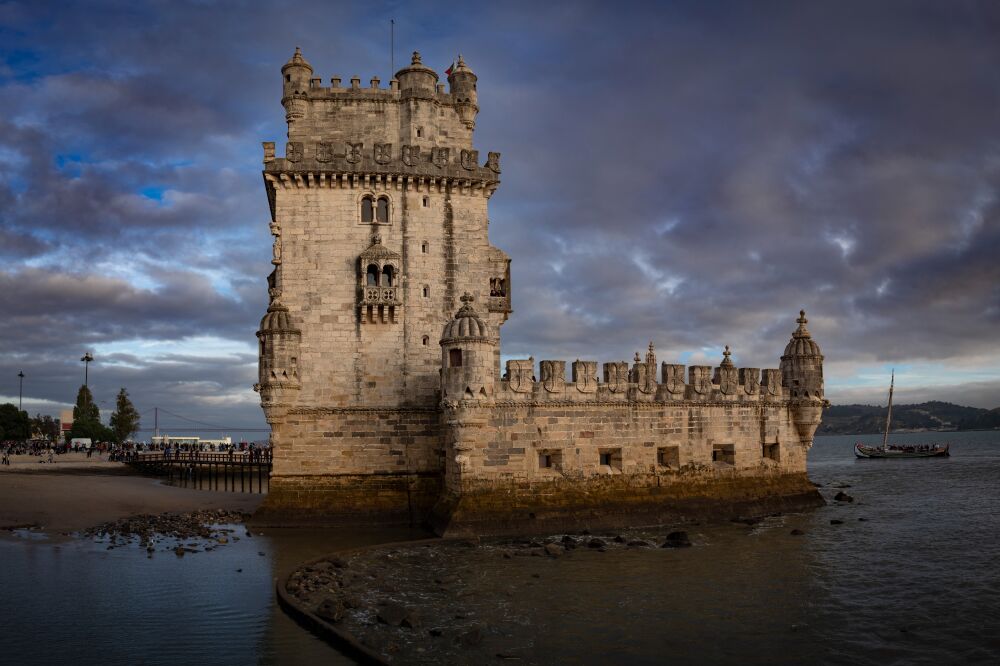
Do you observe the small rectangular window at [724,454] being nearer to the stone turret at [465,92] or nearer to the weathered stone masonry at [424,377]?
the weathered stone masonry at [424,377]

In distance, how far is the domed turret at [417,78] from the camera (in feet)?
91.1

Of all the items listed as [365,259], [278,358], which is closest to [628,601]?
[278,358]

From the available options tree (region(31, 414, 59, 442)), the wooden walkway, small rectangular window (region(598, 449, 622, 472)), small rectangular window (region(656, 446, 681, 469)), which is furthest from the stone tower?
tree (region(31, 414, 59, 442))

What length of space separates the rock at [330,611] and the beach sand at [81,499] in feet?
48.3

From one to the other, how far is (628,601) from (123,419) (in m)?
79.2

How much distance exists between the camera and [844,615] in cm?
1571

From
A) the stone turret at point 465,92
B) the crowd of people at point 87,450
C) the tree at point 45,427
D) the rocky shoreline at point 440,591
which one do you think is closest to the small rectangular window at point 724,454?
the rocky shoreline at point 440,591

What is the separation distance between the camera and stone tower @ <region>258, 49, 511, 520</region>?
26.0 metres

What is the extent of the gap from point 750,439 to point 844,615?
14099 millimetres

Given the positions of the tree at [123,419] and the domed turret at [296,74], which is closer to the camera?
the domed turret at [296,74]

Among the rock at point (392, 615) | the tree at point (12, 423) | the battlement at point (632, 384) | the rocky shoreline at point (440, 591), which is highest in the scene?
the battlement at point (632, 384)

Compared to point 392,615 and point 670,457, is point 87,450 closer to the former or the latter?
point 670,457

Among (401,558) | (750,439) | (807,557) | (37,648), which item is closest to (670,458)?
(750,439)

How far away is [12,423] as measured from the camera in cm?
6950
